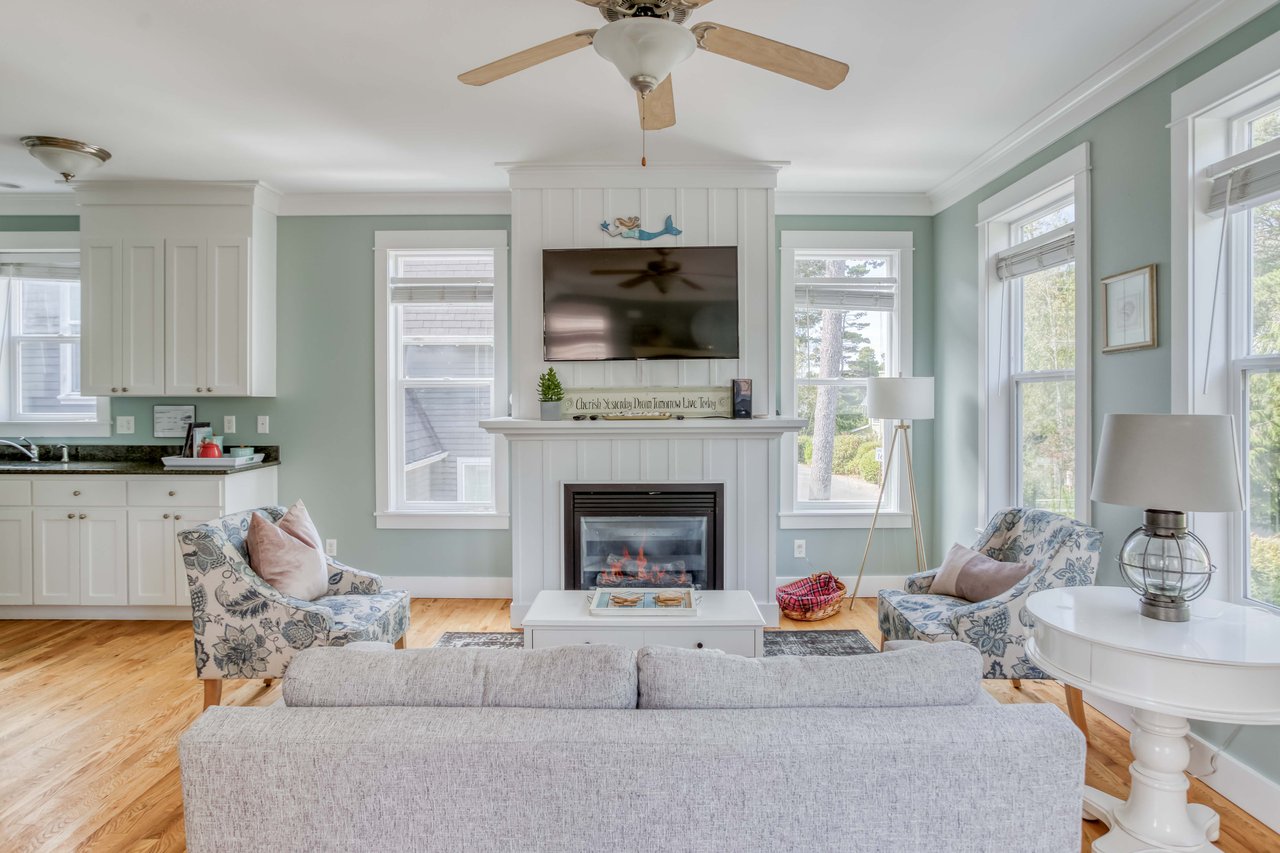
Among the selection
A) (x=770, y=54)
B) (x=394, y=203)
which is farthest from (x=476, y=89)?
(x=394, y=203)

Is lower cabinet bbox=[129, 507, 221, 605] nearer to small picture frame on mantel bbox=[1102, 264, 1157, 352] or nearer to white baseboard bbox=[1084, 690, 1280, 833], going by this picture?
white baseboard bbox=[1084, 690, 1280, 833]

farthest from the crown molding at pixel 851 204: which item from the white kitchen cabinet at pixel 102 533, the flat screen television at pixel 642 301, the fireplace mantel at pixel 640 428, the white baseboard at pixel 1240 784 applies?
the white kitchen cabinet at pixel 102 533

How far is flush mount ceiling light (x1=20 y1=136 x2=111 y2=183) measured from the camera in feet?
11.0

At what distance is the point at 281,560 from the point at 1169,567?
300cm

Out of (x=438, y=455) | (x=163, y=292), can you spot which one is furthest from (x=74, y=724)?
(x=163, y=292)

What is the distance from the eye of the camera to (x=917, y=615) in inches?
108

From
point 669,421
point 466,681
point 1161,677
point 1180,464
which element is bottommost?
point 1161,677

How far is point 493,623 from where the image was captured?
3908 millimetres

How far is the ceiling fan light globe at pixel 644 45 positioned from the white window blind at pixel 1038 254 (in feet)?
7.27

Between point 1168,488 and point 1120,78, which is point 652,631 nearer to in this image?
point 1168,488

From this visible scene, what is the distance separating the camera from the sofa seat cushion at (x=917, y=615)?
8.52 ft

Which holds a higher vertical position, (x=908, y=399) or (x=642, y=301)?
(x=642, y=301)

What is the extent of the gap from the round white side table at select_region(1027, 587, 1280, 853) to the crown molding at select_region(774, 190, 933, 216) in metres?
2.97

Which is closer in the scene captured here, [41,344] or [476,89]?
[476,89]
